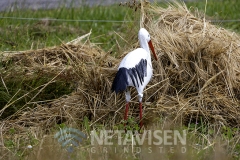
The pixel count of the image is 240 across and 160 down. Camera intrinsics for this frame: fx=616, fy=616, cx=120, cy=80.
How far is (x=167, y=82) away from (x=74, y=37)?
2.78 meters

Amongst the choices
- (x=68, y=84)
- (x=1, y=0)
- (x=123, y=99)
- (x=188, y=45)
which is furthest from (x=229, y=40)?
(x=1, y=0)

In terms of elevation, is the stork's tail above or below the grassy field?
above

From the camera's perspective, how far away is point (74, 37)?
8.23m

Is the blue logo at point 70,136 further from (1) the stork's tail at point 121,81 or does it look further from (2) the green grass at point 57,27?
(2) the green grass at point 57,27

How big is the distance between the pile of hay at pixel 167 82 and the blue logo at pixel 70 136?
0.50 metres

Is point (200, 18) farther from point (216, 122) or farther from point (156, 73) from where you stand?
point (216, 122)

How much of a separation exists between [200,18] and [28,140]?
8.22 feet

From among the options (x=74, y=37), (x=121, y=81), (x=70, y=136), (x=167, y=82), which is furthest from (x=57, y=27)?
(x=70, y=136)

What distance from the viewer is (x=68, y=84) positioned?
6.09 metres

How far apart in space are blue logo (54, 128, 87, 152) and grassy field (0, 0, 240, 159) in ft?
0.61

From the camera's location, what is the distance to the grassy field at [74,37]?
14.6 ft

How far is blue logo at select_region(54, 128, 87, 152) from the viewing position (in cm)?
486

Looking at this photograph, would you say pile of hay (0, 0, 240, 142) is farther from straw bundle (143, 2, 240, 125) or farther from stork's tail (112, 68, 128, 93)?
stork's tail (112, 68, 128, 93)

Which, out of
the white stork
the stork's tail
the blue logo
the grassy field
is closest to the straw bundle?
the grassy field
